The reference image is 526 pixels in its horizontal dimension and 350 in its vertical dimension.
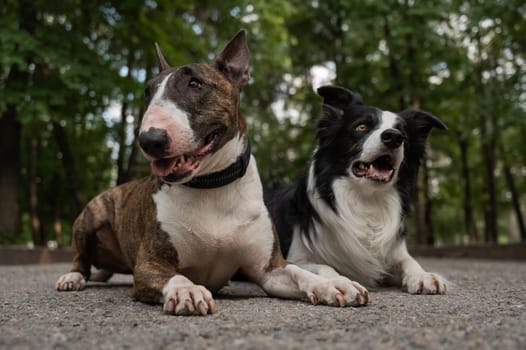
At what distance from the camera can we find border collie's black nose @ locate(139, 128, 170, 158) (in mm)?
3057

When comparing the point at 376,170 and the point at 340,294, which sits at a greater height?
the point at 376,170

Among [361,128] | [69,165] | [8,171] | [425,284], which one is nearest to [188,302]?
[425,284]

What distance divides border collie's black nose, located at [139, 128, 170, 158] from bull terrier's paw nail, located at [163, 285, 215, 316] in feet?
2.55

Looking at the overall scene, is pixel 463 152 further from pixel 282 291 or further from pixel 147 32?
pixel 282 291

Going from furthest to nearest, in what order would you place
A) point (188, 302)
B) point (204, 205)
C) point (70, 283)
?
point (70, 283)
point (204, 205)
point (188, 302)

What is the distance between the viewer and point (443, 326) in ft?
8.45

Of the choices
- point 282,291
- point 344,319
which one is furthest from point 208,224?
point 344,319

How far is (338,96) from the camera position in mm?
5309

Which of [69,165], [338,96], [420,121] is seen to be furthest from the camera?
[69,165]

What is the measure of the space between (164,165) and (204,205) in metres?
0.47

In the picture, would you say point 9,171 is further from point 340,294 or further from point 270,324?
point 270,324

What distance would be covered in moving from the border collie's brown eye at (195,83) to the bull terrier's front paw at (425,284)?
7.28 feet

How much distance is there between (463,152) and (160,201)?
17716 millimetres

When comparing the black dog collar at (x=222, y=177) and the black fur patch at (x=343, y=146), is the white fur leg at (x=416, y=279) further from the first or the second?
the black dog collar at (x=222, y=177)
